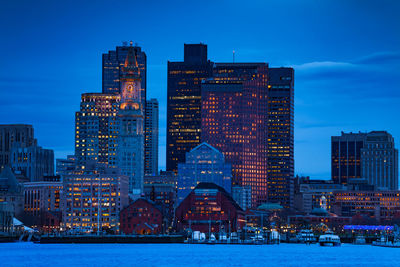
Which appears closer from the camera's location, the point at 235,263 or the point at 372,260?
the point at 235,263

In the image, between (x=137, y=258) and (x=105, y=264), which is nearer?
(x=105, y=264)

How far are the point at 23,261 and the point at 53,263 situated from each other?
7.64 meters

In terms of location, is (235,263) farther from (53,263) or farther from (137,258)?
(53,263)

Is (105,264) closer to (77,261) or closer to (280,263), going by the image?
(77,261)

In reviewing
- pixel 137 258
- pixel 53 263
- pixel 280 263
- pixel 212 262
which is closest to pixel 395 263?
pixel 280 263

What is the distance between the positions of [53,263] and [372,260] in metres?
66.6

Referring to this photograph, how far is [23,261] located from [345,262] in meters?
64.8

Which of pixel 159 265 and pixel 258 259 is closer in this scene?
pixel 159 265

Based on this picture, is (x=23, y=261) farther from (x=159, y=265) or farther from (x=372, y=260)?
(x=372, y=260)

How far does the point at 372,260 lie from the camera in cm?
19900

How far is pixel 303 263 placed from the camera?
613ft

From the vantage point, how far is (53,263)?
18438 cm

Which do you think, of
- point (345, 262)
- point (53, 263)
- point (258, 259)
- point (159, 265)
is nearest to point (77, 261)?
point (53, 263)

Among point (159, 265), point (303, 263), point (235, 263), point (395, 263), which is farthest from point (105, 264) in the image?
point (395, 263)
